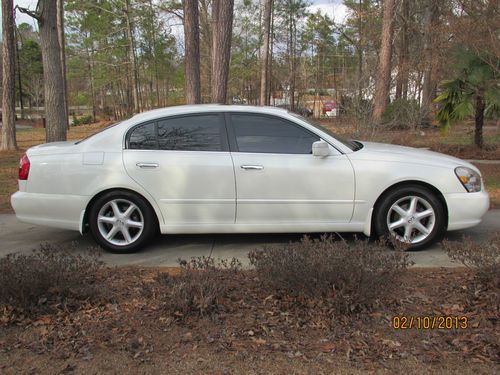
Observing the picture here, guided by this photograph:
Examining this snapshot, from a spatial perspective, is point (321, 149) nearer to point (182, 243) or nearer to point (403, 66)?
point (182, 243)

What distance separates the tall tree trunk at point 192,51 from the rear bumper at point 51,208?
23.8 feet

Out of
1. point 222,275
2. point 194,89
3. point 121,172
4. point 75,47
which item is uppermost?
point 75,47

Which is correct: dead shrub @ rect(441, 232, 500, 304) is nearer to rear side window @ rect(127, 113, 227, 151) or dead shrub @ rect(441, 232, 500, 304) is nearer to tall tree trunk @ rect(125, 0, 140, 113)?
rear side window @ rect(127, 113, 227, 151)

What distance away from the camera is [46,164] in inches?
202

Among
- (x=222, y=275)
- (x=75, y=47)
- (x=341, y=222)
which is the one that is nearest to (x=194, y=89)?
(x=341, y=222)

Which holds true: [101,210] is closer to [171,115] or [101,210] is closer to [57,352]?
[171,115]

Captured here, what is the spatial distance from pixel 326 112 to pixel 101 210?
30.0ft

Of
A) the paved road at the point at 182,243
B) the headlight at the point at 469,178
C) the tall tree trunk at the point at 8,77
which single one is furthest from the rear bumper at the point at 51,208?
the tall tree trunk at the point at 8,77

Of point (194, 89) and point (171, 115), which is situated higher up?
point (194, 89)

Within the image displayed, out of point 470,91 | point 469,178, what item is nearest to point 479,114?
point 470,91

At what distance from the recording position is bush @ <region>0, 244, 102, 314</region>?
132 inches

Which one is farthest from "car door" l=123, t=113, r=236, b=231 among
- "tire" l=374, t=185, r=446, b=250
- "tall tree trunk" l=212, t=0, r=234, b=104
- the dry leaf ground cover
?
"tall tree trunk" l=212, t=0, r=234, b=104

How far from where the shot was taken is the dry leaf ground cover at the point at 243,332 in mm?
2807

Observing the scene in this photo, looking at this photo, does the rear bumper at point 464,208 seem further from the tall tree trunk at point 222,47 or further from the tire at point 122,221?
the tall tree trunk at point 222,47
